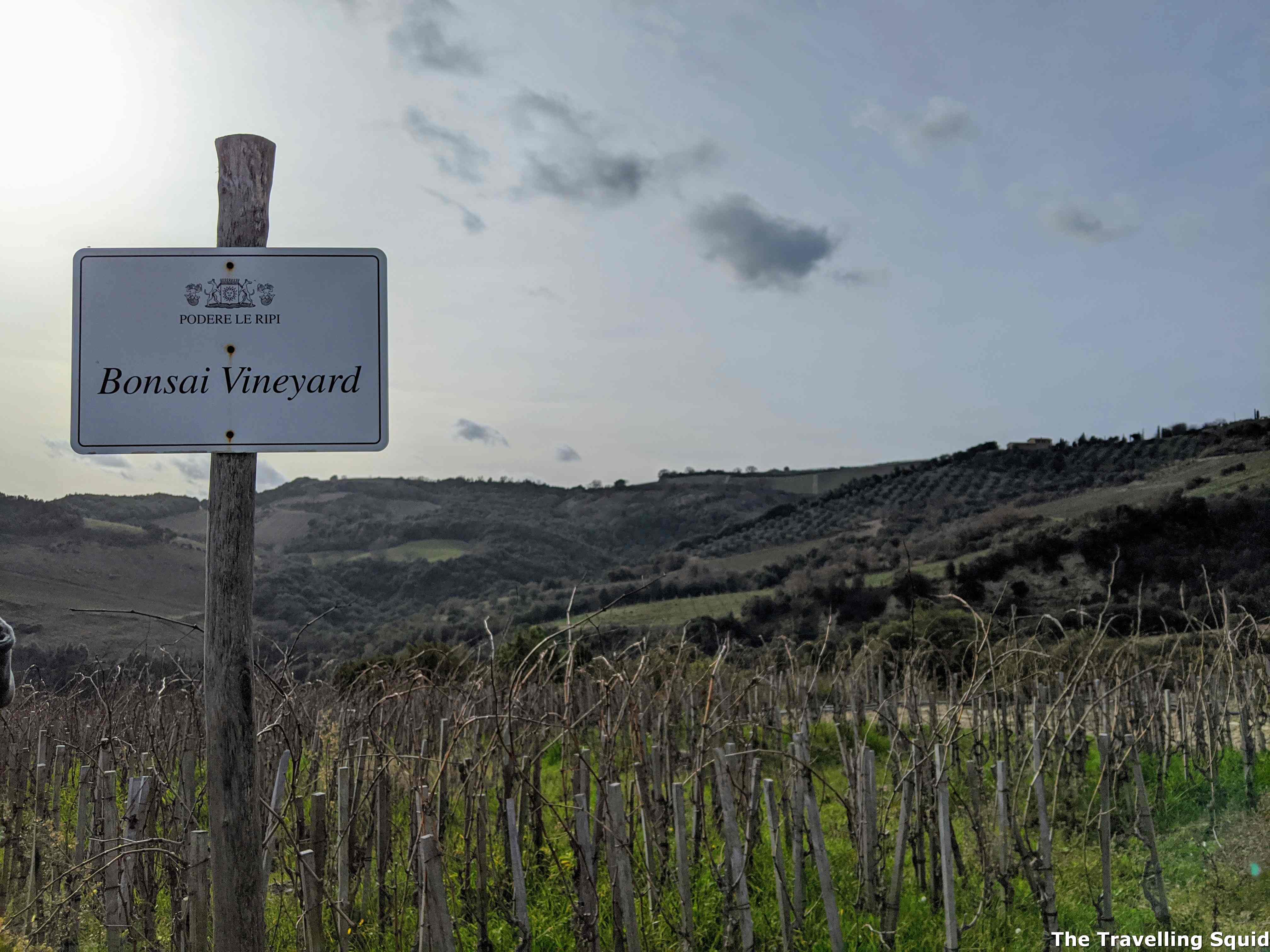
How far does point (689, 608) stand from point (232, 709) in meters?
30.0

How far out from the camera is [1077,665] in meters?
8.12

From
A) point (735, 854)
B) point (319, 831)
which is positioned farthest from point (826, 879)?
point (319, 831)

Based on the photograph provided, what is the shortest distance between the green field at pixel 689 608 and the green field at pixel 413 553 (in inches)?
747

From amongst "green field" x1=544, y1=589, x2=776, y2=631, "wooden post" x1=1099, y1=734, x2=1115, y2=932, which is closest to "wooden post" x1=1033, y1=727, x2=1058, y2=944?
"wooden post" x1=1099, y1=734, x2=1115, y2=932

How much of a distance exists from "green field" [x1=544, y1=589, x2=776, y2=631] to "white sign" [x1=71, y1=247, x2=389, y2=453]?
2368cm

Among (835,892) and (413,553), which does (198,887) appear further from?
(413,553)

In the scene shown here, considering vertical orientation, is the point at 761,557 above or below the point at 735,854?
above

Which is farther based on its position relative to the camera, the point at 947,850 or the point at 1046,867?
the point at 1046,867

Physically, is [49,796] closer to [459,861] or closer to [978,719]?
[459,861]

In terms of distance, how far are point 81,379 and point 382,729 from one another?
9.44 ft

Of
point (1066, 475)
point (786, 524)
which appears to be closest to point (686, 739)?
point (786, 524)

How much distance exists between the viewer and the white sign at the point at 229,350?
Answer: 253 centimetres

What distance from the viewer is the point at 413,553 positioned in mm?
53281

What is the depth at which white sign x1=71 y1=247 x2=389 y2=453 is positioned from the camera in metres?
2.53
